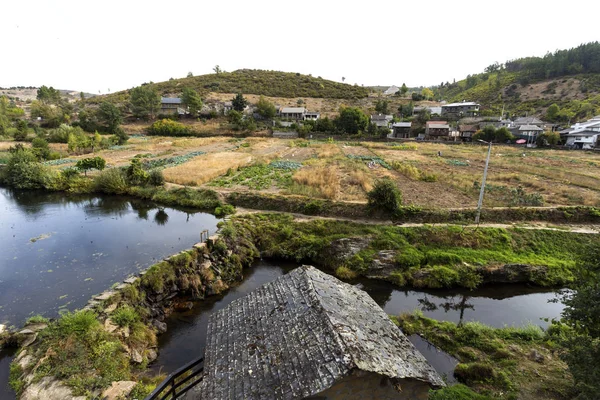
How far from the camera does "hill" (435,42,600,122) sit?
8862 centimetres

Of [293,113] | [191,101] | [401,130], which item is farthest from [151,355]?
[293,113]

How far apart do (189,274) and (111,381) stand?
6854 millimetres

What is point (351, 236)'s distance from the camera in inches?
782

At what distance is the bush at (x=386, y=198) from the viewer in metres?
21.9

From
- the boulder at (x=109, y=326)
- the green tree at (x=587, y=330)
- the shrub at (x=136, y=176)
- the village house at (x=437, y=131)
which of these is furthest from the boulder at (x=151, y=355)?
the village house at (x=437, y=131)

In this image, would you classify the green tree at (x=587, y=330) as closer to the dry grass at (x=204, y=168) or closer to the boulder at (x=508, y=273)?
the boulder at (x=508, y=273)

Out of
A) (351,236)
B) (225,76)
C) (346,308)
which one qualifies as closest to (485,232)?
(351,236)

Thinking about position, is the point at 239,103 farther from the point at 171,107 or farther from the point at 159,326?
the point at 159,326

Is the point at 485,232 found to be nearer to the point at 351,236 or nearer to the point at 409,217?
the point at 409,217

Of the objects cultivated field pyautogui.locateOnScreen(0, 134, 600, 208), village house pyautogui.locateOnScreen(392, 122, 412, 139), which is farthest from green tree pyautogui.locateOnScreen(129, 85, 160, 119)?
village house pyautogui.locateOnScreen(392, 122, 412, 139)

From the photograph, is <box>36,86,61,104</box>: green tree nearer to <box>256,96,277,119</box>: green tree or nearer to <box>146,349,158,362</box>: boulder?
<box>256,96,277,119</box>: green tree

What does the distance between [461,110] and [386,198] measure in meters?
94.7

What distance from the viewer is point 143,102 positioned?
8244cm

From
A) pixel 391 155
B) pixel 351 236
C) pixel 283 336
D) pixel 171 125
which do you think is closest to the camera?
Answer: pixel 283 336
